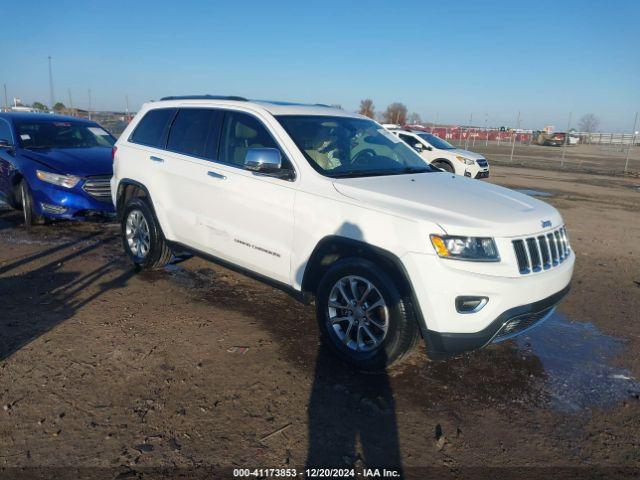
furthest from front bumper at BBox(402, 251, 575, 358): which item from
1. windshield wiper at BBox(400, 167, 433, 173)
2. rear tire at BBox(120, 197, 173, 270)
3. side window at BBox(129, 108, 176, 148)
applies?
side window at BBox(129, 108, 176, 148)

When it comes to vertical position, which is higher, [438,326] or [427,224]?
[427,224]

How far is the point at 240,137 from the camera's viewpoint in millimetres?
4703

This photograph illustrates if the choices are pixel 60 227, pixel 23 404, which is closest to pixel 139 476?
pixel 23 404

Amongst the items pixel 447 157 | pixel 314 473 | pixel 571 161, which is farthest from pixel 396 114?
pixel 314 473

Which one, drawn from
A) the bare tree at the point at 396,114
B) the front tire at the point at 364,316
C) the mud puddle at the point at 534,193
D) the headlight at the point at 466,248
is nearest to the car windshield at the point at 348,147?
the front tire at the point at 364,316

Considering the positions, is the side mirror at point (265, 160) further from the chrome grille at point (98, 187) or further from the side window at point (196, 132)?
the chrome grille at point (98, 187)

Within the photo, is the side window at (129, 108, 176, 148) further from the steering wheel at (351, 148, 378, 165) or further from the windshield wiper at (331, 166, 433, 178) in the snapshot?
the windshield wiper at (331, 166, 433, 178)

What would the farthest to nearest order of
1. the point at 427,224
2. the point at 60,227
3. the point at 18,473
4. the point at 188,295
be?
the point at 60,227 → the point at 188,295 → the point at 427,224 → the point at 18,473

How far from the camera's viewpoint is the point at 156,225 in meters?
5.55

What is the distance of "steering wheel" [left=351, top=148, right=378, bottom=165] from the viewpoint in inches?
177

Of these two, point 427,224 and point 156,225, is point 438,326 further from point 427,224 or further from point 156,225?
point 156,225

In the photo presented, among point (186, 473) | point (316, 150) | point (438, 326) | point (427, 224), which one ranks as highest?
point (316, 150)

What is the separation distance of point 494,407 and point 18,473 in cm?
282

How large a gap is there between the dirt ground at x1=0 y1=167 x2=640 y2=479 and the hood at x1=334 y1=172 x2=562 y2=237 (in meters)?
1.17
